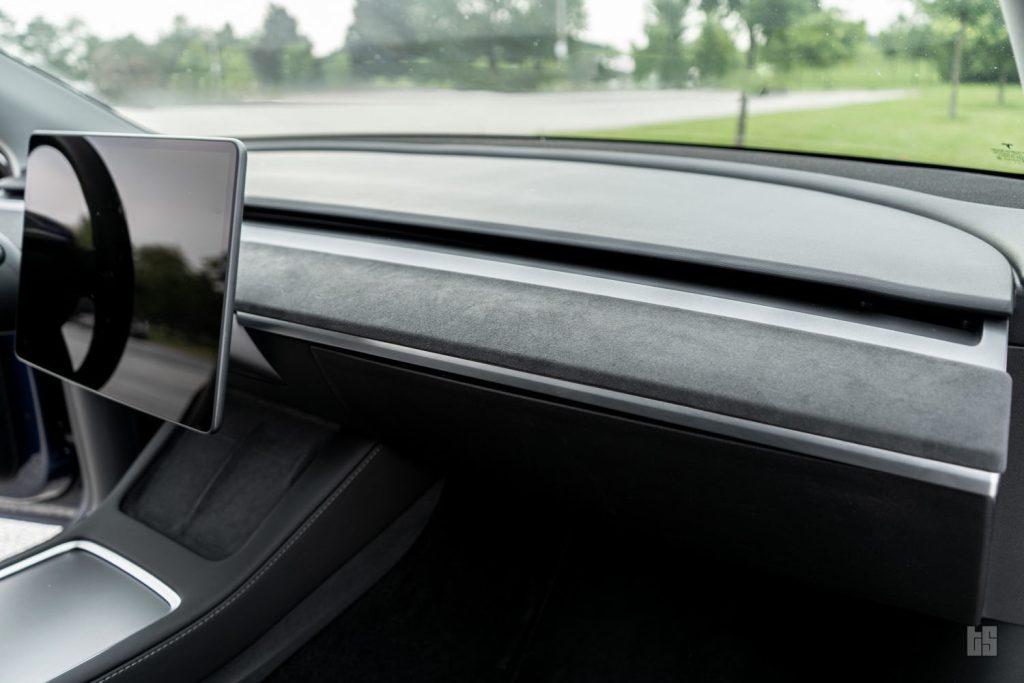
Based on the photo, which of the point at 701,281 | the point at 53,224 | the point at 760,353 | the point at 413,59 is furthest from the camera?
the point at 413,59

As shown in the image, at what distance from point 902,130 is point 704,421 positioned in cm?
98

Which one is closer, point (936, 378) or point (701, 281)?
point (936, 378)

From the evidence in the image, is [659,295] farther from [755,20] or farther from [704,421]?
[755,20]

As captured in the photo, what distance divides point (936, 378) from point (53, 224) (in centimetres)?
159

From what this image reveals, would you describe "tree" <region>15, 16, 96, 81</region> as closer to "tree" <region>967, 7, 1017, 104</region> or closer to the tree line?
the tree line

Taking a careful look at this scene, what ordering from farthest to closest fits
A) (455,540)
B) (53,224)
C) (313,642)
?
(455,540), (313,642), (53,224)

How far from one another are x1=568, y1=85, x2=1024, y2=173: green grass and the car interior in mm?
46

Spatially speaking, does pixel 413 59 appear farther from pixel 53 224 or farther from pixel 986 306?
pixel 986 306

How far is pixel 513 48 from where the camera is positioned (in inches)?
101

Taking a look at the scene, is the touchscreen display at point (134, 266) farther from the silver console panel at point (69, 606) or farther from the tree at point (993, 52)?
the tree at point (993, 52)

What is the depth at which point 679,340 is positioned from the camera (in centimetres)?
121

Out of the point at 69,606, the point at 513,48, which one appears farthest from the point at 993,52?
the point at 69,606

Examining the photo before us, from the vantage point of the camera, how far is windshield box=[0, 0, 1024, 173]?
1.67 metres

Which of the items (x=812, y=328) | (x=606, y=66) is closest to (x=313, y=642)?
(x=812, y=328)
